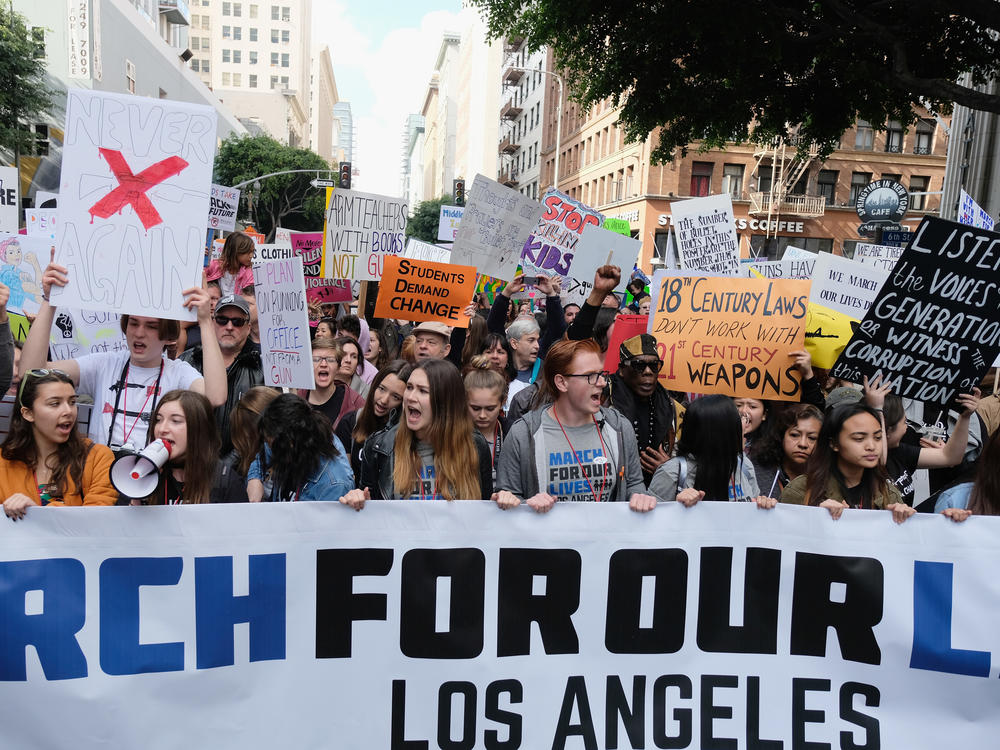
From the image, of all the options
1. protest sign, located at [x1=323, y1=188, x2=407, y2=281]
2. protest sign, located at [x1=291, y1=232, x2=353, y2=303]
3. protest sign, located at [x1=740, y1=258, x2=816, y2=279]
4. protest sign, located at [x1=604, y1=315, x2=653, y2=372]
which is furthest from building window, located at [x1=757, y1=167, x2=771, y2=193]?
protest sign, located at [x1=604, y1=315, x2=653, y2=372]

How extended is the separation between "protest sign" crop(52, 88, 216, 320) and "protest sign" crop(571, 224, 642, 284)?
465 cm

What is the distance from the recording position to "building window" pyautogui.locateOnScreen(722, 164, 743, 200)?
39.2 meters

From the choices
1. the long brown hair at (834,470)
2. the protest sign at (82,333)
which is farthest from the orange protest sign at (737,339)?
the protest sign at (82,333)

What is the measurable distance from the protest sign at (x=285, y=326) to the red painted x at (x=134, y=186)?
107 centimetres

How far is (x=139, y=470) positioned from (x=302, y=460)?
897mm

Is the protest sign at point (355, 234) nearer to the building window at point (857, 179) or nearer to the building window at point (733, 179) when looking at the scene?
the building window at point (733, 179)

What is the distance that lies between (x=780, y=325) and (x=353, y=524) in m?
2.68

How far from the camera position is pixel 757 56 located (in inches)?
401

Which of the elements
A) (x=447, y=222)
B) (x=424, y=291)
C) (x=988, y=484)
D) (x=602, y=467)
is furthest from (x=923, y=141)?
(x=602, y=467)

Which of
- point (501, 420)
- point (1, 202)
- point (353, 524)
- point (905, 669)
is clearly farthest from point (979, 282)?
point (1, 202)

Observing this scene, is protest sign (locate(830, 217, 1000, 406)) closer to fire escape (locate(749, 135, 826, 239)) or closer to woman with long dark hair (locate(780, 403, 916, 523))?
woman with long dark hair (locate(780, 403, 916, 523))

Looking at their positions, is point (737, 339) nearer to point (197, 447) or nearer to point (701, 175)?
point (197, 447)

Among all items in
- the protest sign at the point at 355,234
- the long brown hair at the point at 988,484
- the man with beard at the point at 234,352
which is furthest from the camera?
the protest sign at the point at 355,234

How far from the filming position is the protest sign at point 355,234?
824 cm
